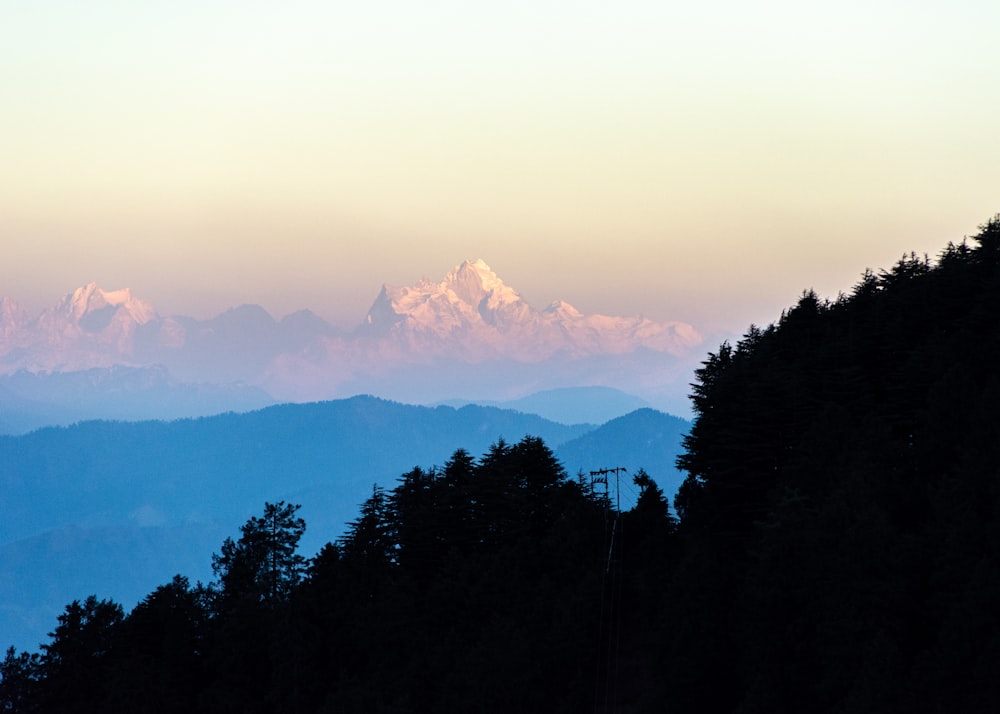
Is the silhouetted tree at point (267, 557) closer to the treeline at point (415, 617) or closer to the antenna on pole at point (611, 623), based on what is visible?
the treeline at point (415, 617)

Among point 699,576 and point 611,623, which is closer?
point 699,576

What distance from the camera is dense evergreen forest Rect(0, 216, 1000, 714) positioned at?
50094mm

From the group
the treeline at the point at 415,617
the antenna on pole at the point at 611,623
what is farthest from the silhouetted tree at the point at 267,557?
the antenna on pole at the point at 611,623

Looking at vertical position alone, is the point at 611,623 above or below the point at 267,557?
below

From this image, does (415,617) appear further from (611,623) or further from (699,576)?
(699,576)

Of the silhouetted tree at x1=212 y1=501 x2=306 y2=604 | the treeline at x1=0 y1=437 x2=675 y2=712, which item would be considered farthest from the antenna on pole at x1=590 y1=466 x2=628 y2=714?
the silhouetted tree at x1=212 y1=501 x2=306 y2=604

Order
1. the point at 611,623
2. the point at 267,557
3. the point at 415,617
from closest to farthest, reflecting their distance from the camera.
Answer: the point at 611,623
the point at 415,617
the point at 267,557

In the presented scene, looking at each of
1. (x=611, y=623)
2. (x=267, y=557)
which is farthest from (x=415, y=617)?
(x=267, y=557)

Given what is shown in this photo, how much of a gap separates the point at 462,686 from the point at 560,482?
29.5 metres

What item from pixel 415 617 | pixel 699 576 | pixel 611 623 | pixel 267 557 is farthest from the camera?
pixel 267 557

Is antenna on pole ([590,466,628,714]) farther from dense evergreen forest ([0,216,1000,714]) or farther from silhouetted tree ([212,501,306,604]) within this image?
silhouetted tree ([212,501,306,604])

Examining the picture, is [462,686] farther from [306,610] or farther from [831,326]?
[831,326]

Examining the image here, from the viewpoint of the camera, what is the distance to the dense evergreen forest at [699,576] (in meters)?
50.1

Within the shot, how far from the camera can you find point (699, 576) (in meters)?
59.7
